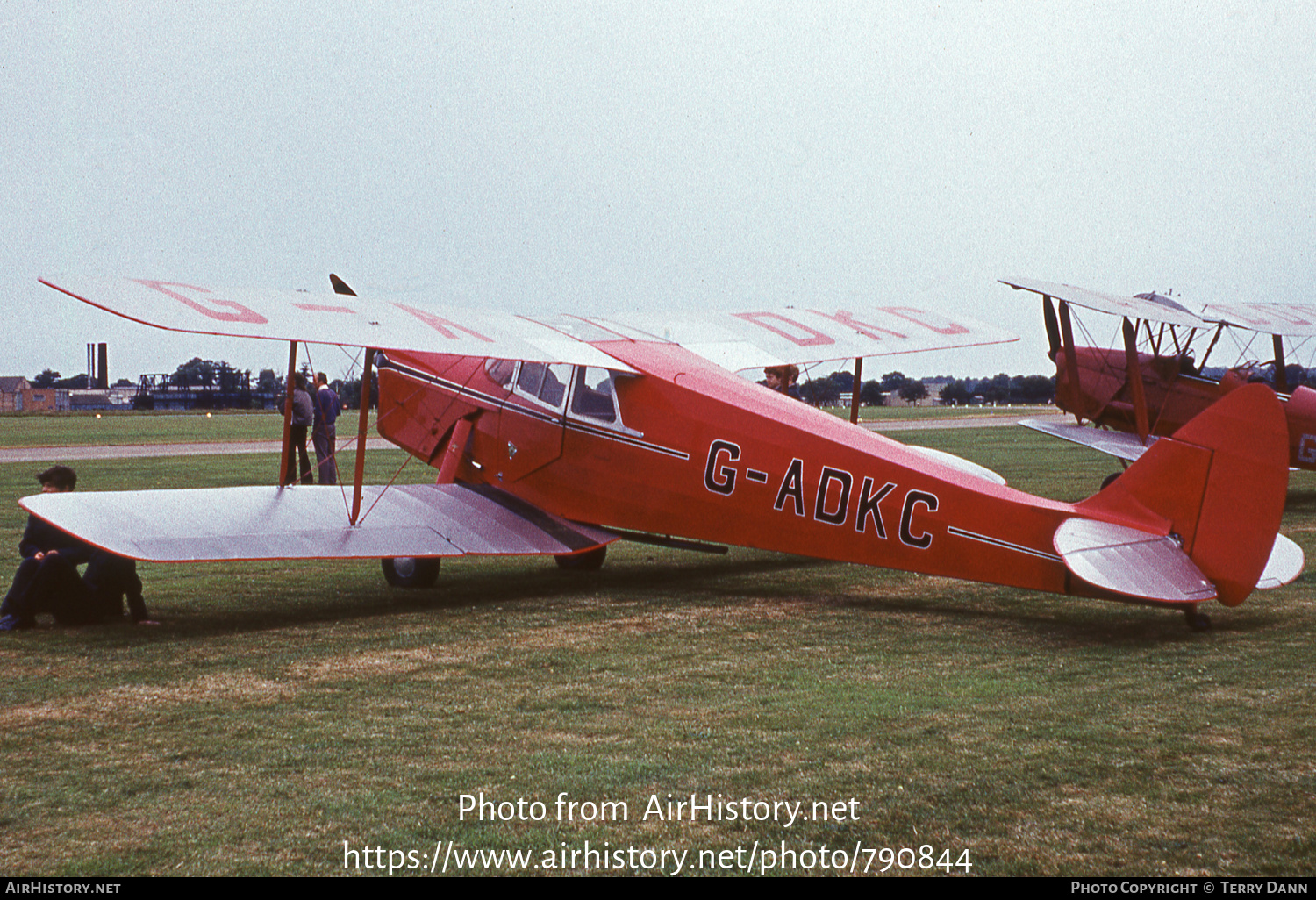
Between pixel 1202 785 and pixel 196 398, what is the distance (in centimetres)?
9873

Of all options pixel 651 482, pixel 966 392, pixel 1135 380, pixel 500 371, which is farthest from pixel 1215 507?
pixel 966 392

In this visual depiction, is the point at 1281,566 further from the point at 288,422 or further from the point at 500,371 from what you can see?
the point at 288,422

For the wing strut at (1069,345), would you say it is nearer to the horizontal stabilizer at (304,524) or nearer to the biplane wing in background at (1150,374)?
the biplane wing in background at (1150,374)

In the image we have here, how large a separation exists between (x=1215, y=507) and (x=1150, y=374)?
9.72 m

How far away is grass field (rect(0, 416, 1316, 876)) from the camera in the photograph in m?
3.58

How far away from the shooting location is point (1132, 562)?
6117 mm

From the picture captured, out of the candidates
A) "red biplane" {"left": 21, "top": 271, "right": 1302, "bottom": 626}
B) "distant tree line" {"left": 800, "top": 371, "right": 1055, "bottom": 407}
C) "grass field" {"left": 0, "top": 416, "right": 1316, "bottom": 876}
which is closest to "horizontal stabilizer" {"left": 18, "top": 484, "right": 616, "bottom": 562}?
"red biplane" {"left": 21, "top": 271, "right": 1302, "bottom": 626}

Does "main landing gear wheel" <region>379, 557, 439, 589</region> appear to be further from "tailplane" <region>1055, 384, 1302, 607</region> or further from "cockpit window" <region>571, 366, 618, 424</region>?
"tailplane" <region>1055, 384, 1302, 607</region>

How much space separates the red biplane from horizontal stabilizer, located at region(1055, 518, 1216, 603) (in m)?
0.01

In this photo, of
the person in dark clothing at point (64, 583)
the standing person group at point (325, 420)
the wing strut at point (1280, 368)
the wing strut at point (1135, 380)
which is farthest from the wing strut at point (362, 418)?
the wing strut at point (1280, 368)

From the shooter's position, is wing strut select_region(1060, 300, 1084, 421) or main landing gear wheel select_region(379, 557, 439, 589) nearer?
main landing gear wheel select_region(379, 557, 439, 589)

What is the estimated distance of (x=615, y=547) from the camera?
11.9m

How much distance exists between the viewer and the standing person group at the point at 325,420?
15781 millimetres

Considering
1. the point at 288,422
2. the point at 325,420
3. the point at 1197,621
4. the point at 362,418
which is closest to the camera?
the point at 1197,621
